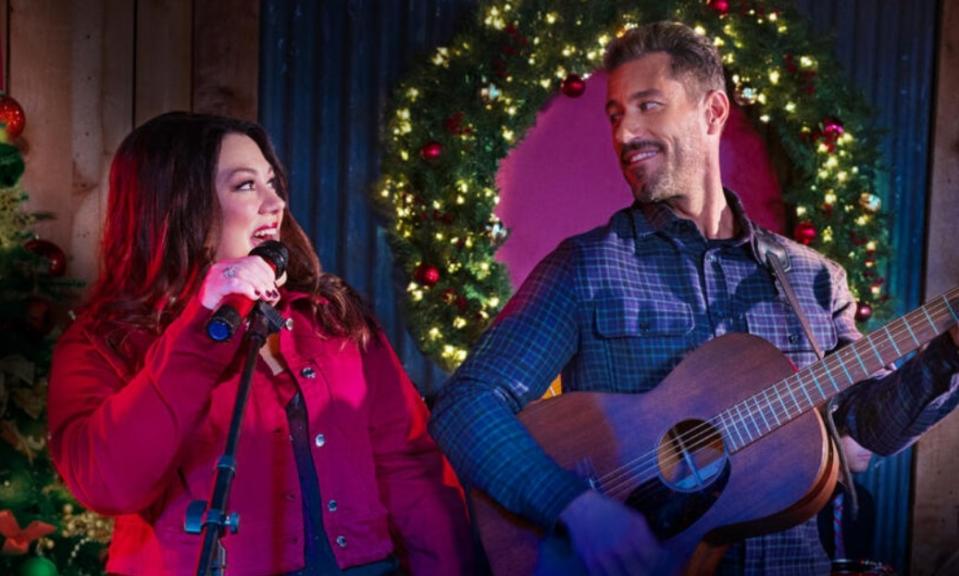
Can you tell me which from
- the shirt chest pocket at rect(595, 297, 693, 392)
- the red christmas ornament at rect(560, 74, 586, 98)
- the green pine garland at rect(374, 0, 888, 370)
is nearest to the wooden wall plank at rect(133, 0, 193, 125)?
the green pine garland at rect(374, 0, 888, 370)

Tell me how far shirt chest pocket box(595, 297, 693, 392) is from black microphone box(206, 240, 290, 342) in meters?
0.78

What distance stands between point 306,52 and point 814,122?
2364 mm

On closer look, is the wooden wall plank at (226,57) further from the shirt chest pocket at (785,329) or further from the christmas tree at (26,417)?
the shirt chest pocket at (785,329)

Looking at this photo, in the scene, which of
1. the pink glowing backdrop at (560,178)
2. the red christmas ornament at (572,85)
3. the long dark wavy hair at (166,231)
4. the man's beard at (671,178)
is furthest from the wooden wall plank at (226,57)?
the man's beard at (671,178)

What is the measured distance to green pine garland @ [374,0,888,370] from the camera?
4.81m

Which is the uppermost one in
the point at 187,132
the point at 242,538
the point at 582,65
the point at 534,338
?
the point at 582,65

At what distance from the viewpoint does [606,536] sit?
2230 mm

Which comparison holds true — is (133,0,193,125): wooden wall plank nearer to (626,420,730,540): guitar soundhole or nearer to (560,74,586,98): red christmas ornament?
(560,74,586,98): red christmas ornament

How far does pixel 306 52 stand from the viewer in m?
4.81

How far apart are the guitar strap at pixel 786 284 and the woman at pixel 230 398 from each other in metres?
0.91

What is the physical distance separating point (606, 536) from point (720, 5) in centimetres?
344

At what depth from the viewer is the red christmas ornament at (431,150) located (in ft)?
15.6

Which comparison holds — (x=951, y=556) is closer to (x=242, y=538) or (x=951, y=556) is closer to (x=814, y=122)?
(x=814, y=122)

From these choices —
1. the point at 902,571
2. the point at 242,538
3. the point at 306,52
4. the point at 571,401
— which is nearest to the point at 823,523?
the point at 902,571
